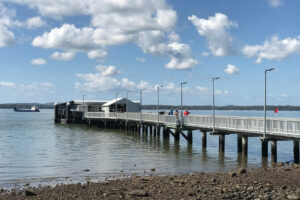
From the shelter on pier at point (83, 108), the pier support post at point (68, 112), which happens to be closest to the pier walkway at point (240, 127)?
the shelter on pier at point (83, 108)

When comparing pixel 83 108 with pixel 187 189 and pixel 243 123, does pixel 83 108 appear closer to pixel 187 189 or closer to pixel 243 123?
pixel 243 123

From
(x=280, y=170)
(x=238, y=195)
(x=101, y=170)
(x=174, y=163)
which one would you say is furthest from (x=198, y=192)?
(x=174, y=163)

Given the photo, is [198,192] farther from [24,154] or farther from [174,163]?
[24,154]

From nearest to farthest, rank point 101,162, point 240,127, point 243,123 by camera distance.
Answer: point 101,162
point 243,123
point 240,127

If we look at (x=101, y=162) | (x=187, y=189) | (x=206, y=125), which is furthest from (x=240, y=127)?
(x=187, y=189)

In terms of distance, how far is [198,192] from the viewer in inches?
550

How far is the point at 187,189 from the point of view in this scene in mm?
14570

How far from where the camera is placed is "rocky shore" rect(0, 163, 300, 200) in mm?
13559

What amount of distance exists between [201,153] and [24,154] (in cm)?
1431

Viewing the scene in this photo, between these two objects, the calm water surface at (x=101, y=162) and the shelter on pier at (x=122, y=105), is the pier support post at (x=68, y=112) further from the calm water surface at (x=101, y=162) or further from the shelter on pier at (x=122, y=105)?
the calm water surface at (x=101, y=162)

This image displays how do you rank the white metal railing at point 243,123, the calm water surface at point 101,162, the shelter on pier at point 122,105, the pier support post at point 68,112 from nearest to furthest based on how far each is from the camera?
the calm water surface at point 101,162
the white metal railing at point 243,123
the shelter on pier at point 122,105
the pier support post at point 68,112

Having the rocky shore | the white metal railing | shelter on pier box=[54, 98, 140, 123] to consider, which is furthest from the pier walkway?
shelter on pier box=[54, 98, 140, 123]

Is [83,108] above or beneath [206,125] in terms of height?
above

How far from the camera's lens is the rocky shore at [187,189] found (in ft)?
44.5
